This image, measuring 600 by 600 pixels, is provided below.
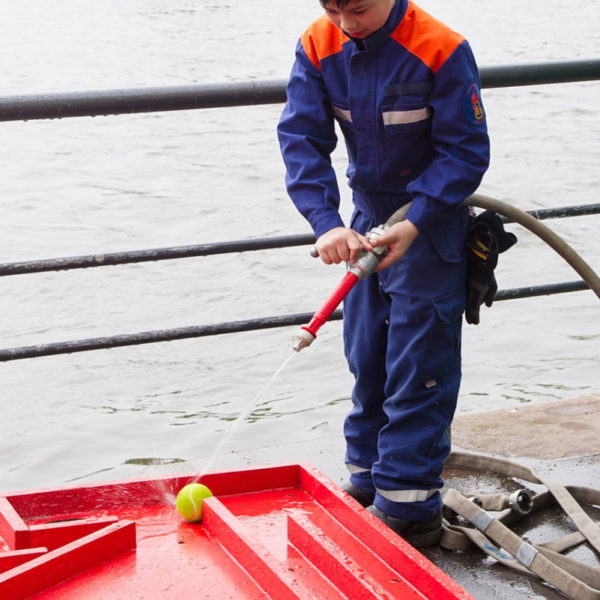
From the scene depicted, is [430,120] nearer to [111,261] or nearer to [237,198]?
[111,261]

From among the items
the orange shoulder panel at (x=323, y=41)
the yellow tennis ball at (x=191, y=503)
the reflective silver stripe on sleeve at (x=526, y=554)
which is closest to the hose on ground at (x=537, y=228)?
the orange shoulder panel at (x=323, y=41)

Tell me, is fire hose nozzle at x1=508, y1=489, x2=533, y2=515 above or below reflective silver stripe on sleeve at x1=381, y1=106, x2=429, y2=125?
below

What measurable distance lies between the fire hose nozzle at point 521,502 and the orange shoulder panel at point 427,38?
1.06m

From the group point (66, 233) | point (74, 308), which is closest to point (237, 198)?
point (66, 233)

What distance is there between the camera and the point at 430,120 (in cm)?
255

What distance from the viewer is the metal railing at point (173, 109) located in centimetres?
298

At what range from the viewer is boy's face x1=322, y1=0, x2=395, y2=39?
241cm

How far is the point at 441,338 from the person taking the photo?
2643 mm

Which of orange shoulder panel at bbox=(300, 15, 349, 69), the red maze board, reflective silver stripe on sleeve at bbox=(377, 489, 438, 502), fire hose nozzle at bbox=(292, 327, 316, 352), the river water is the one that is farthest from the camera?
the river water

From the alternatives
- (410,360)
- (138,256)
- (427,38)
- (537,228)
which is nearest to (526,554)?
(410,360)

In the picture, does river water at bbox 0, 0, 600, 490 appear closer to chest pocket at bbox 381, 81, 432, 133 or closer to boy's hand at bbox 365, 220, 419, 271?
boy's hand at bbox 365, 220, 419, 271

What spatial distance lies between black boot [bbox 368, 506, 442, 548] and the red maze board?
0.57ft

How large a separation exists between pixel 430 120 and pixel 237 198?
884 cm

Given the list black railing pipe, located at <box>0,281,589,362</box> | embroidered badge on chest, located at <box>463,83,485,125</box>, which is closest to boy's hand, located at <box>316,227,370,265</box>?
embroidered badge on chest, located at <box>463,83,485,125</box>
